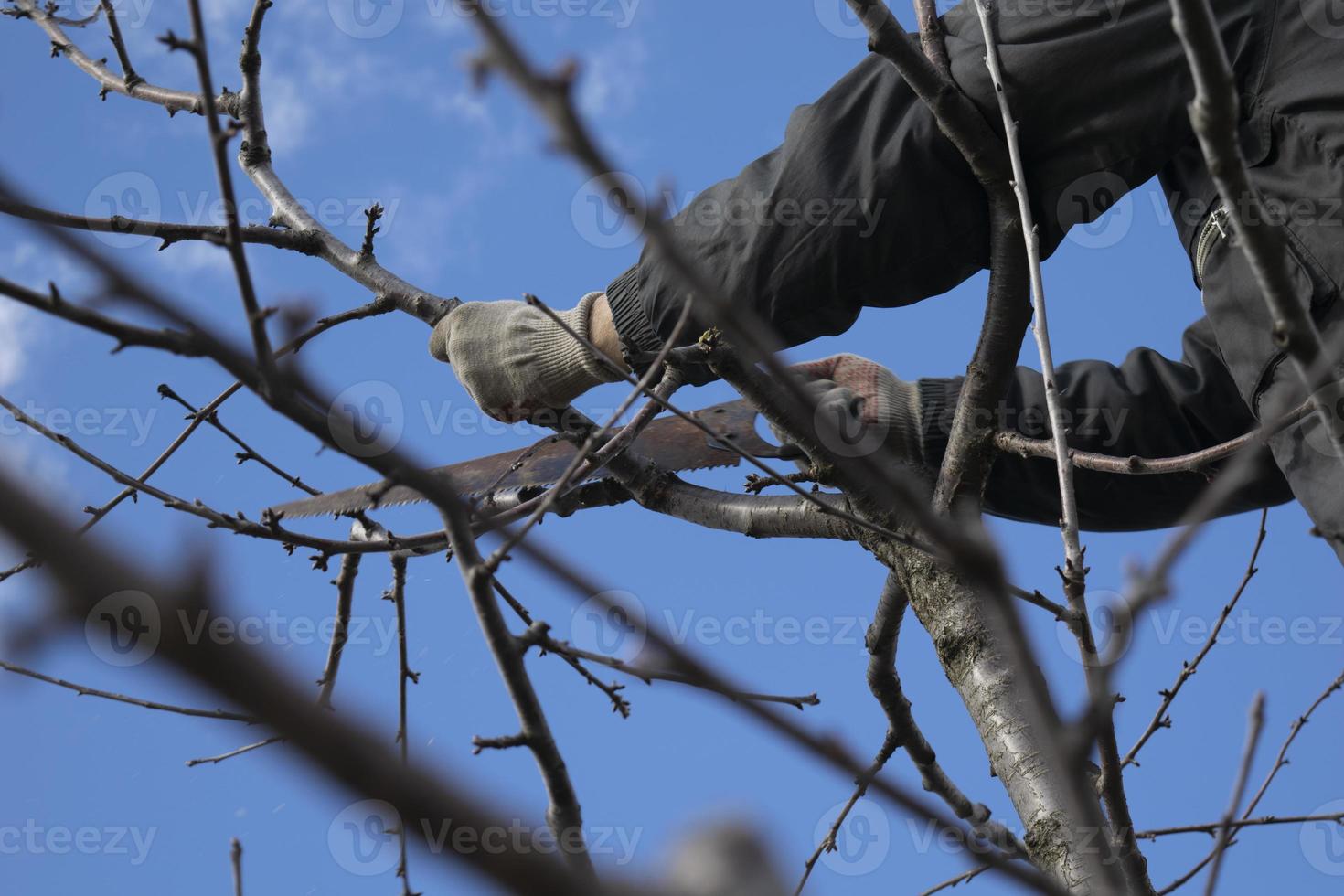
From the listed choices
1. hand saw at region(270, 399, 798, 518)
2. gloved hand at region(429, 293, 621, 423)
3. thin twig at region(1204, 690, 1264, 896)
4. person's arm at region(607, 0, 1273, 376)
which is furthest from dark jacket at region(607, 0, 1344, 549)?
thin twig at region(1204, 690, 1264, 896)

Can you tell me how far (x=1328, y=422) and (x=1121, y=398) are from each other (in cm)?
147

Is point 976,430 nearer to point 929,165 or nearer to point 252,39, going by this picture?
point 929,165

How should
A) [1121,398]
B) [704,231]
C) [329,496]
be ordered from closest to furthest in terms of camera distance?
[704,231] < [1121,398] < [329,496]

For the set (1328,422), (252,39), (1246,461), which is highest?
(252,39)

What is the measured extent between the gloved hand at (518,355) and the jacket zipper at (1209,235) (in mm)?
1053

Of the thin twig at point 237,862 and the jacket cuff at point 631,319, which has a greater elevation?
the jacket cuff at point 631,319

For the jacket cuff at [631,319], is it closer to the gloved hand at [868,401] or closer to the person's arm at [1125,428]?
the gloved hand at [868,401]

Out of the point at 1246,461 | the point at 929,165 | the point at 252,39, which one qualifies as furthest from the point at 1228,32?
the point at 252,39

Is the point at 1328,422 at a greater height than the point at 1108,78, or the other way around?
the point at 1108,78

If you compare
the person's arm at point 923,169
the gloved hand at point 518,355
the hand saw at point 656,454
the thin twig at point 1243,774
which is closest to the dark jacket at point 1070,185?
the person's arm at point 923,169

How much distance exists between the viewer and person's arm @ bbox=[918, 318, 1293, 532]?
91.1 inches

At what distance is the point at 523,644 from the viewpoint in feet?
3.21

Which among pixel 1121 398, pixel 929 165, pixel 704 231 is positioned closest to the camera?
pixel 929 165

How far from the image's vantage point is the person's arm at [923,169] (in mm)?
1788
